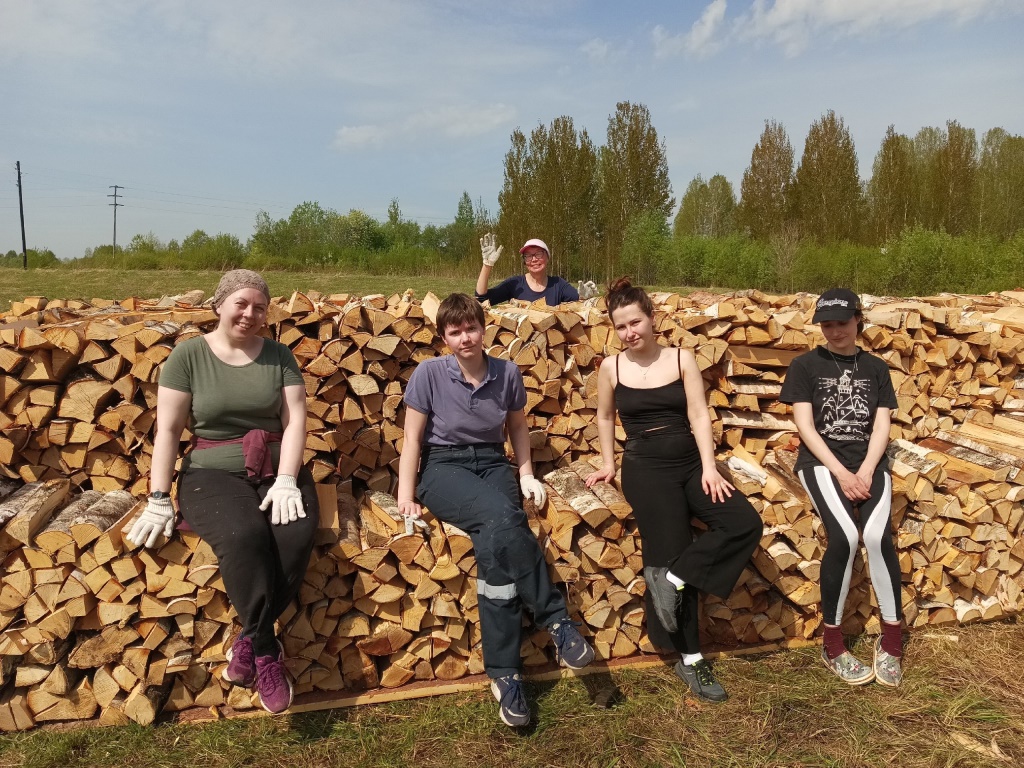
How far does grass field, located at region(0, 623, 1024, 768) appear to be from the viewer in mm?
2381

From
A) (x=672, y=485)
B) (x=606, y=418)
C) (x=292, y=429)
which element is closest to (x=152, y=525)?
(x=292, y=429)

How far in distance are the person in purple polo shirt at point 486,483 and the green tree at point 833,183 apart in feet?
68.9

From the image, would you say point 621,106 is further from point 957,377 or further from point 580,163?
point 957,377

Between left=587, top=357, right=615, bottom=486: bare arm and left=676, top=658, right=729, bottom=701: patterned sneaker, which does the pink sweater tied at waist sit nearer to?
left=587, top=357, right=615, bottom=486: bare arm

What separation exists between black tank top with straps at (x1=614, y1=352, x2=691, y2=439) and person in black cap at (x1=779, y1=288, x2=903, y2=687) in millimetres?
546

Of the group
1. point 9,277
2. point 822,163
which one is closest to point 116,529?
point 9,277

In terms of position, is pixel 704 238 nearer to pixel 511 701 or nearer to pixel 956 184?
pixel 956 184

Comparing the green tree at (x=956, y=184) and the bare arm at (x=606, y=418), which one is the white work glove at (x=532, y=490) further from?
the green tree at (x=956, y=184)

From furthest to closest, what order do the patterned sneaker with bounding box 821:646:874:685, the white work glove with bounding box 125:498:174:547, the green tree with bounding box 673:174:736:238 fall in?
the green tree with bounding box 673:174:736:238, the patterned sneaker with bounding box 821:646:874:685, the white work glove with bounding box 125:498:174:547

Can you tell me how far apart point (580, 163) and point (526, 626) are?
1951 centimetres

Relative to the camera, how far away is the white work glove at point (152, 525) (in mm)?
2443

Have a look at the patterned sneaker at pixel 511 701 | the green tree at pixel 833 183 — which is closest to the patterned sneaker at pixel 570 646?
the patterned sneaker at pixel 511 701

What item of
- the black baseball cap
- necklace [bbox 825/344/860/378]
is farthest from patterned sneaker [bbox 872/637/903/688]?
the black baseball cap

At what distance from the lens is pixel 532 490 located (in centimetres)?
290
